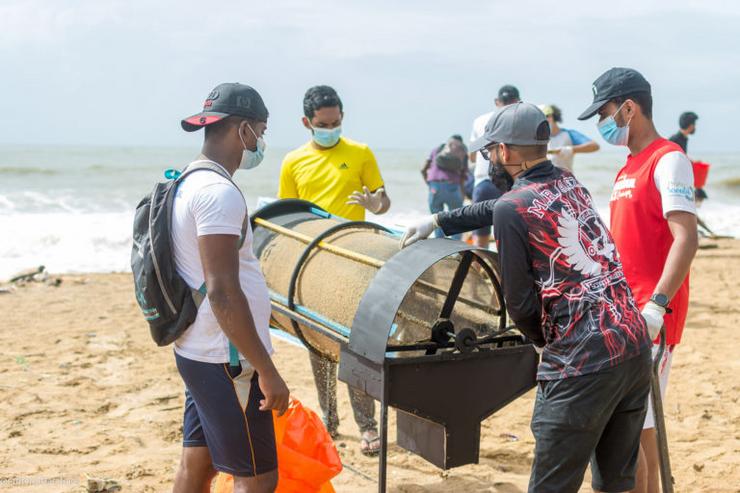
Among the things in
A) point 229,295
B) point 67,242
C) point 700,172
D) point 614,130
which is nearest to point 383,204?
point 614,130

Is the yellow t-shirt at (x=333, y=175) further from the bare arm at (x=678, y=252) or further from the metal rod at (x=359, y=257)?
the bare arm at (x=678, y=252)

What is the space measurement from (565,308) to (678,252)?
0.74 meters

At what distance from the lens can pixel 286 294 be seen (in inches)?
152

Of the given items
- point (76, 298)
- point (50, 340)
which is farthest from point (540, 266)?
point (76, 298)

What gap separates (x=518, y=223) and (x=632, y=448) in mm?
925

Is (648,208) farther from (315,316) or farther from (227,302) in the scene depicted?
(227,302)

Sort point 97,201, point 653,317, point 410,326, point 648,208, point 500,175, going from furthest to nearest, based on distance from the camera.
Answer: point 97,201 → point 410,326 → point 648,208 → point 653,317 → point 500,175

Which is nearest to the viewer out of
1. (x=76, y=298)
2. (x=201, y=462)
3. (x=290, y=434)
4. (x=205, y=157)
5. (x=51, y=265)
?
(x=205, y=157)

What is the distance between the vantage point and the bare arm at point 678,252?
2922mm

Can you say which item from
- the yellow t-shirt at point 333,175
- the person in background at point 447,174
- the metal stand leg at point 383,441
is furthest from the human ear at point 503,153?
the person in background at point 447,174

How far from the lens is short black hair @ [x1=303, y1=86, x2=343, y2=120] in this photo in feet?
14.8

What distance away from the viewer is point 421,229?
3324 mm

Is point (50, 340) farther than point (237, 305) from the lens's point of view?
Yes

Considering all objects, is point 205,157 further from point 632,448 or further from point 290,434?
point 632,448
